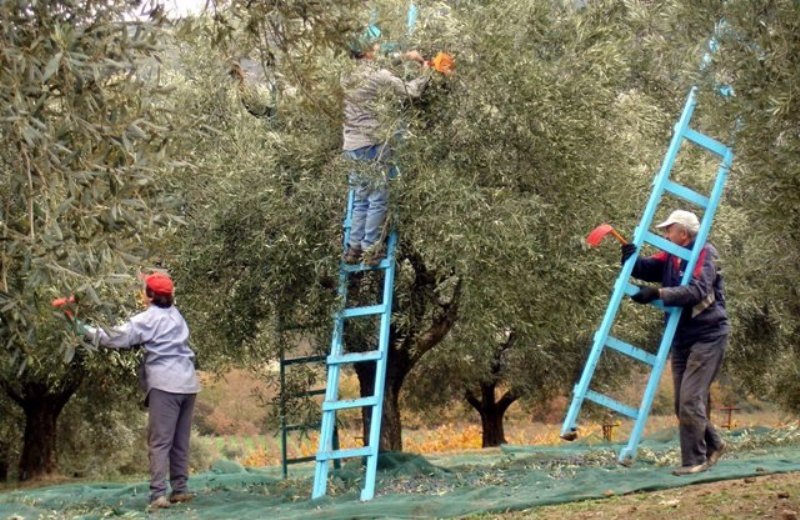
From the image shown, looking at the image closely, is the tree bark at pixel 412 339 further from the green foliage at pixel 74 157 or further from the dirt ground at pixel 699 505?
the green foliage at pixel 74 157

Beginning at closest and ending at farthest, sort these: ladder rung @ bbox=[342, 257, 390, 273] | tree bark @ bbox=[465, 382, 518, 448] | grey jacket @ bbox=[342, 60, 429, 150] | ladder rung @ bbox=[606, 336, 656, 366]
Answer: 1. grey jacket @ bbox=[342, 60, 429, 150]
2. ladder rung @ bbox=[606, 336, 656, 366]
3. ladder rung @ bbox=[342, 257, 390, 273]
4. tree bark @ bbox=[465, 382, 518, 448]

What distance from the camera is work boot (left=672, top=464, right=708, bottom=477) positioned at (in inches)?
432

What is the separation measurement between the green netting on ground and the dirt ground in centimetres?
26

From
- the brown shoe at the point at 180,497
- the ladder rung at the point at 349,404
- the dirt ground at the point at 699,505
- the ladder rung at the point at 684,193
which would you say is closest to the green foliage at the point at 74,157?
the dirt ground at the point at 699,505

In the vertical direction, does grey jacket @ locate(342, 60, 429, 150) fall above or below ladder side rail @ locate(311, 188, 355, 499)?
above

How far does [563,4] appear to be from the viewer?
39.4 ft

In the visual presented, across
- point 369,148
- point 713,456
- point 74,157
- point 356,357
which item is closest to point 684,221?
point 713,456

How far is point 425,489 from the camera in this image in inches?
472

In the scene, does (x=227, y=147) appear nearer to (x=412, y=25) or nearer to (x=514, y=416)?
(x=412, y=25)

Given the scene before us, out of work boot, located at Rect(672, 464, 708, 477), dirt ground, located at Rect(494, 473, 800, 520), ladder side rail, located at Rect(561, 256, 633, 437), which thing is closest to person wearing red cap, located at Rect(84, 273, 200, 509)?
dirt ground, located at Rect(494, 473, 800, 520)

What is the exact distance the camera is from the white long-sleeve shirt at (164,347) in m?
11.2

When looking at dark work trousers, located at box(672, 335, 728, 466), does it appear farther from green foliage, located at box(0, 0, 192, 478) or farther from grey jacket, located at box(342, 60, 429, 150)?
green foliage, located at box(0, 0, 192, 478)

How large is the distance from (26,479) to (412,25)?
13.5 m

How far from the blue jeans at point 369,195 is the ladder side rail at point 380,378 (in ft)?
0.86
